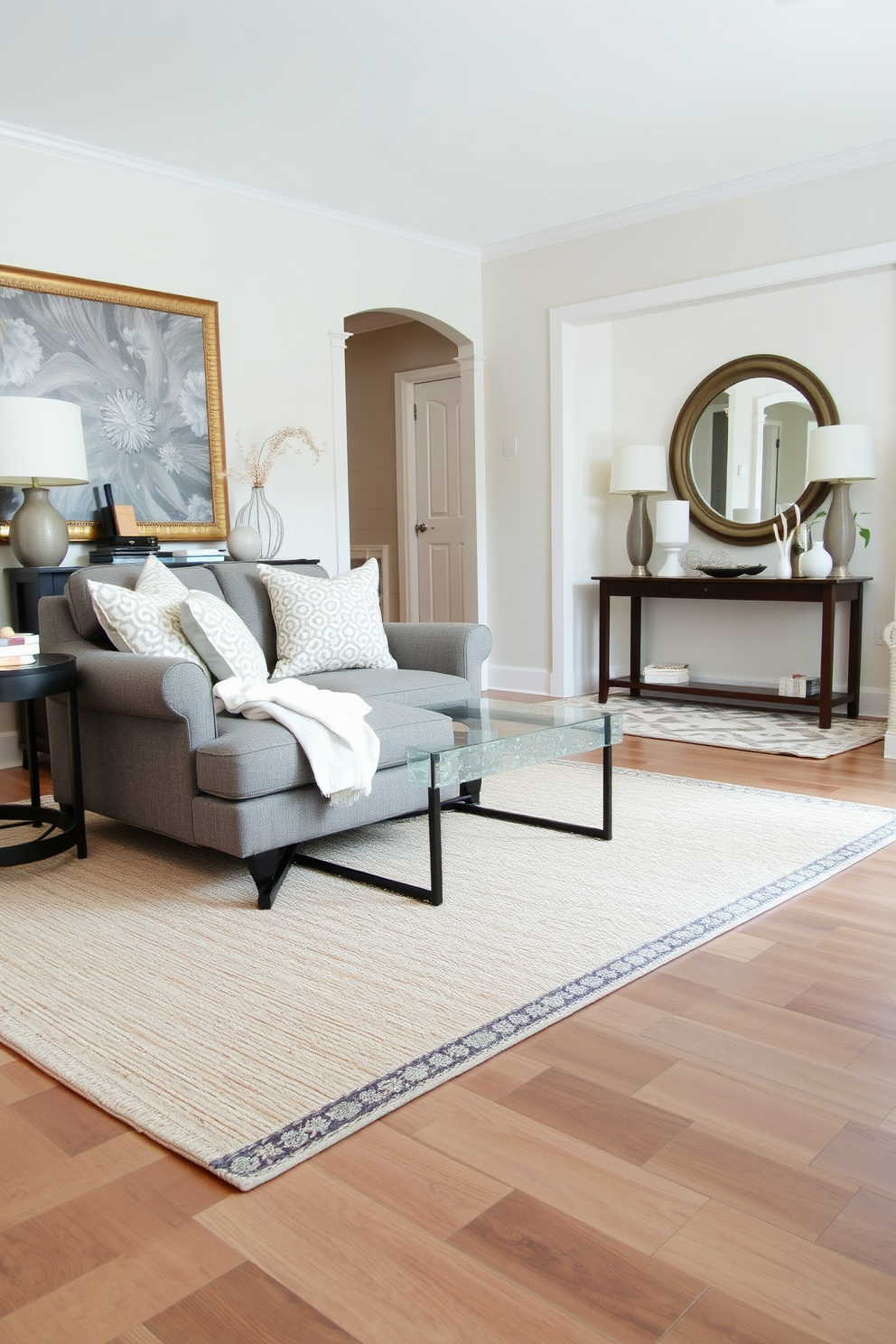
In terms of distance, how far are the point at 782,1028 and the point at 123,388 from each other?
12.8 ft

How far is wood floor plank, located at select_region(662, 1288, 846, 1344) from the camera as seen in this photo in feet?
3.90

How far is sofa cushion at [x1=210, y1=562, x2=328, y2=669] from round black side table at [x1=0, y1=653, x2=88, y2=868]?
0.70 m

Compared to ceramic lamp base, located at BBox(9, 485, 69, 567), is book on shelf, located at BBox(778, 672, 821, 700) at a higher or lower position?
lower

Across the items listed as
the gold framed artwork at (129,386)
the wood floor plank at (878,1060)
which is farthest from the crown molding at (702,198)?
the wood floor plank at (878,1060)

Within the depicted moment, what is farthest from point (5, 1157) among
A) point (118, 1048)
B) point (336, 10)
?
point (336, 10)

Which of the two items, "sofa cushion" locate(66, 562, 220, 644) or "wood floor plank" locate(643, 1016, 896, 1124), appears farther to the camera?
"sofa cushion" locate(66, 562, 220, 644)

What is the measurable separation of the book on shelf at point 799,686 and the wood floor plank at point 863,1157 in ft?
12.5

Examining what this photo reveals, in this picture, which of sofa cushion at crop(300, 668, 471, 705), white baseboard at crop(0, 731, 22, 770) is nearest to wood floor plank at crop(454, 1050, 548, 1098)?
sofa cushion at crop(300, 668, 471, 705)

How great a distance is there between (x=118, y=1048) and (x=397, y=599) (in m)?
6.13

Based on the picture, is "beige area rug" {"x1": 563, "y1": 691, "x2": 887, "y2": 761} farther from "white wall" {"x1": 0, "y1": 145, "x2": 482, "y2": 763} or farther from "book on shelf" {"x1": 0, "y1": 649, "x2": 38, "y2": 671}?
"book on shelf" {"x1": 0, "y1": 649, "x2": 38, "y2": 671}

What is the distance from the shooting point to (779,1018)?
6.52 feet

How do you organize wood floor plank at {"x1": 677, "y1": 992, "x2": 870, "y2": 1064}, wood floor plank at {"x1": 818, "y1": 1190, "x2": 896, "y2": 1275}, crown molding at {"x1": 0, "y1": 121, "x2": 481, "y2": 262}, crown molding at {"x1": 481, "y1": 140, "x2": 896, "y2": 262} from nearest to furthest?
1. wood floor plank at {"x1": 818, "y1": 1190, "x2": 896, "y2": 1275}
2. wood floor plank at {"x1": 677, "y1": 992, "x2": 870, "y2": 1064}
3. crown molding at {"x1": 0, "y1": 121, "x2": 481, "y2": 262}
4. crown molding at {"x1": 481, "y1": 140, "x2": 896, "y2": 262}

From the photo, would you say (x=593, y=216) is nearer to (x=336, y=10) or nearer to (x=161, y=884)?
(x=336, y=10)

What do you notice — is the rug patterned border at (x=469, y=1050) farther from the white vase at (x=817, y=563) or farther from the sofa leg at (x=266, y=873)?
the white vase at (x=817, y=563)
